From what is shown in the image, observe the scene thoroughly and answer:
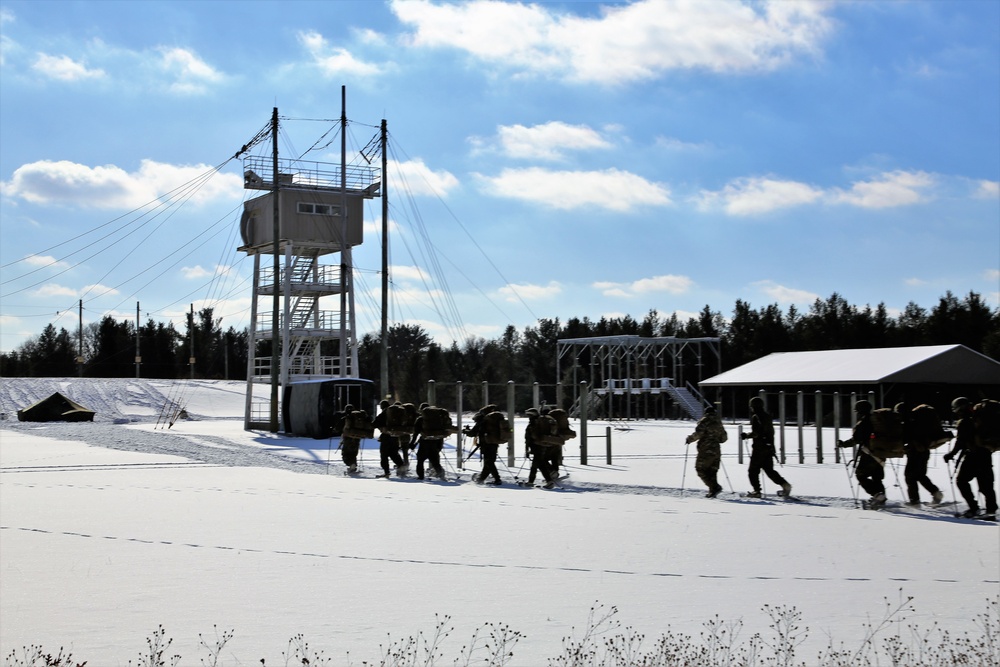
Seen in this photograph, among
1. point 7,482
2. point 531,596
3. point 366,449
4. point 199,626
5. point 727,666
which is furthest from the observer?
point 366,449

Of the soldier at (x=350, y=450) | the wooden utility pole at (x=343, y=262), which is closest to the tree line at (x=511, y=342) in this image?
the wooden utility pole at (x=343, y=262)

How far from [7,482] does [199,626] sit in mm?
14230

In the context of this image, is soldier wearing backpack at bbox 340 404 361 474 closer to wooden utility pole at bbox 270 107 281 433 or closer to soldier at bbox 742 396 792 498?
soldier at bbox 742 396 792 498

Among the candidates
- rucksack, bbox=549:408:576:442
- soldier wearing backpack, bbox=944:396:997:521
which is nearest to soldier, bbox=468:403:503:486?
rucksack, bbox=549:408:576:442

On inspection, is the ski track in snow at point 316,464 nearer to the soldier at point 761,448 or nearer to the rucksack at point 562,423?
the soldier at point 761,448

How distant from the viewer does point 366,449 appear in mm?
31703

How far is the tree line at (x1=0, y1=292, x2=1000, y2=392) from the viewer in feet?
237

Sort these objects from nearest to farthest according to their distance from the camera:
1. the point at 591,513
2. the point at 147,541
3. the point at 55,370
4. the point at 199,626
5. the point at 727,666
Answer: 1. the point at 727,666
2. the point at 199,626
3. the point at 147,541
4. the point at 591,513
5. the point at 55,370

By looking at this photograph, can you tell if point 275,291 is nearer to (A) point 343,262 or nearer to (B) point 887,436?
(A) point 343,262

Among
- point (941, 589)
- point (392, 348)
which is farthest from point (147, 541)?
point (392, 348)

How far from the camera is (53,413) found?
56344 millimetres

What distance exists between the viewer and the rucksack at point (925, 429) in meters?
15.3

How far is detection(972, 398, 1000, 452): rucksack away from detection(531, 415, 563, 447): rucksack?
7.50 metres

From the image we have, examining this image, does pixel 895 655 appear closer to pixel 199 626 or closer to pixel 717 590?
pixel 717 590
